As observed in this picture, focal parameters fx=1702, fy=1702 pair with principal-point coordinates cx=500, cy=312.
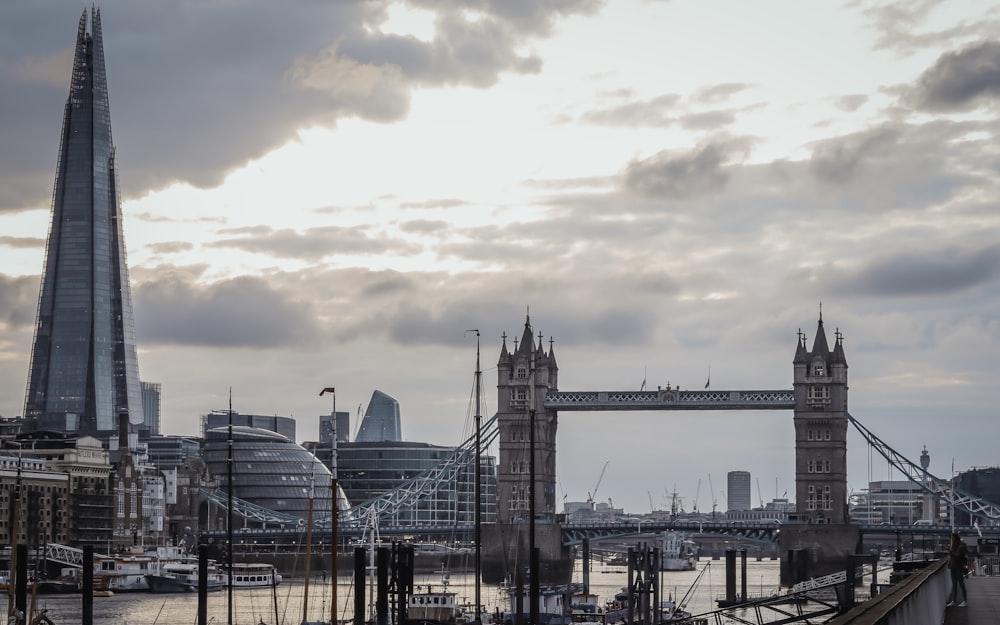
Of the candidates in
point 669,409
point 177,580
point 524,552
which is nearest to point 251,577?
point 177,580

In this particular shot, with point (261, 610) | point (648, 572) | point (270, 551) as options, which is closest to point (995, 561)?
point (648, 572)

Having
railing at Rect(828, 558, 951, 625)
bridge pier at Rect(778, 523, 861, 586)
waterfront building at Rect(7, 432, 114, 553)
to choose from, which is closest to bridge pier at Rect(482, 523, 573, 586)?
bridge pier at Rect(778, 523, 861, 586)

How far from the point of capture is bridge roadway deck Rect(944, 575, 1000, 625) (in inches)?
1064

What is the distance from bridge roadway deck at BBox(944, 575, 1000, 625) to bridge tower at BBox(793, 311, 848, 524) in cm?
10549

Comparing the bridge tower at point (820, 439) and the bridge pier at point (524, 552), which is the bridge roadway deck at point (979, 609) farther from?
the bridge tower at point (820, 439)

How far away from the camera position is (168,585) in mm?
138750

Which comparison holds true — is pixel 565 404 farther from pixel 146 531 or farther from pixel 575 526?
pixel 146 531

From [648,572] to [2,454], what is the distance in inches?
4808

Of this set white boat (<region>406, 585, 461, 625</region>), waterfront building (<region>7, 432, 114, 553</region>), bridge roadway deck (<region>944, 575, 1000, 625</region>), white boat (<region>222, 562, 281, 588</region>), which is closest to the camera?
bridge roadway deck (<region>944, 575, 1000, 625</region>)

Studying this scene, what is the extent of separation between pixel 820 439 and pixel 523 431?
25581 millimetres

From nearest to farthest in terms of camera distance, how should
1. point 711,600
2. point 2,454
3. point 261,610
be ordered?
point 261,610, point 711,600, point 2,454

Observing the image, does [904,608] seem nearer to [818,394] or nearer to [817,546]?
[817,546]

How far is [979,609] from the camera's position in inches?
1201

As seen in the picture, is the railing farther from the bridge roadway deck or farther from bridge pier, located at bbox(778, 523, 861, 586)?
bridge pier, located at bbox(778, 523, 861, 586)
